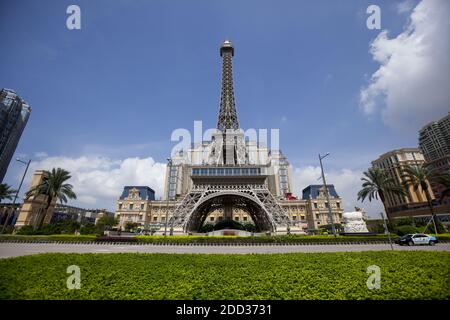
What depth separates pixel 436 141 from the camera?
271ft

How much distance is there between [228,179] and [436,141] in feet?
300

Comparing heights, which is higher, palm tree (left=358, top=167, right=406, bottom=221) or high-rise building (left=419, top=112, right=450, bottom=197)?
high-rise building (left=419, top=112, right=450, bottom=197)

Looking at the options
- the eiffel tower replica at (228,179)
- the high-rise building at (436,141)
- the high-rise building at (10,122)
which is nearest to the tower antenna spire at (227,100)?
the eiffel tower replica at (228,179)

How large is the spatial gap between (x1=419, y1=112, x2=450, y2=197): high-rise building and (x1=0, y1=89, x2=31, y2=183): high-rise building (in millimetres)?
120267

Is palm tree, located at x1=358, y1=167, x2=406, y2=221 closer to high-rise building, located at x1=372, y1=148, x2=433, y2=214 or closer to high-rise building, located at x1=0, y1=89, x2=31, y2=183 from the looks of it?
high-rise building, located at x1=372, y1=148, x2=433, y2=214

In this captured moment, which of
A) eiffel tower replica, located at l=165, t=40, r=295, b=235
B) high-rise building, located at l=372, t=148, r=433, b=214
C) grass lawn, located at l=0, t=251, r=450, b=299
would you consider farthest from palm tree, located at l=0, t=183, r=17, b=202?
high-rise building, located at l=372, t=148, r=433, b=214

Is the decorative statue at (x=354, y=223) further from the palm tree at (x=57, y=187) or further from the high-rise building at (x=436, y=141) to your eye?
the high-rise building at (x=436, y=141)

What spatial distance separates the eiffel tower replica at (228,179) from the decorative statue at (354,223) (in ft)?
29.7

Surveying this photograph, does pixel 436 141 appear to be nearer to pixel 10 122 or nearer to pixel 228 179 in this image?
pixel 228 179

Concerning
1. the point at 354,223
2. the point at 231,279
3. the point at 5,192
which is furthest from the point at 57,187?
the point at 354,223

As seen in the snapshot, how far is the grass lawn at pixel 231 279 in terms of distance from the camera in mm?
5035

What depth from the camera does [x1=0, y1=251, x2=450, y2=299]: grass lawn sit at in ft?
16.5
